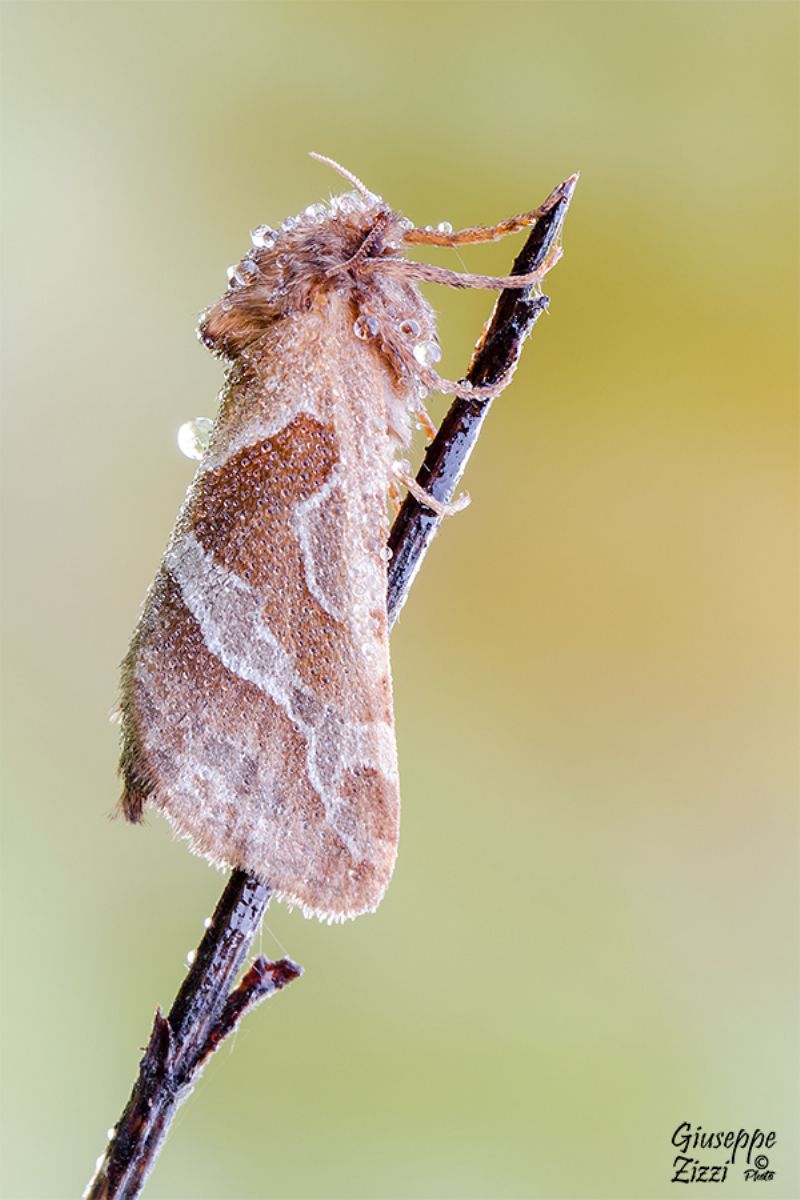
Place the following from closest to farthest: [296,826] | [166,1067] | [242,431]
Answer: [166,1067] < [296,826] < [242,431]

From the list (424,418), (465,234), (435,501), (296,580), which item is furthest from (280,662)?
(465,234)

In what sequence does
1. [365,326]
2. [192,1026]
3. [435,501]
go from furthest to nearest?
1. [365,326]
2. [435,501]
3. [192,1026]

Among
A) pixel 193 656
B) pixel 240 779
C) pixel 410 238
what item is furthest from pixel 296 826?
pixel 410 238

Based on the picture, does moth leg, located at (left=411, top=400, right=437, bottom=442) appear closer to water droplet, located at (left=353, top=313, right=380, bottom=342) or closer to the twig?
water droplet, located at (left=353, top=313, right=380, bottom=342)

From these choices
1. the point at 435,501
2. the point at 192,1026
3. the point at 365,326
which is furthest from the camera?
the point at 365,326

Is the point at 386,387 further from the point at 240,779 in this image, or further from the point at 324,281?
the point at 240,779

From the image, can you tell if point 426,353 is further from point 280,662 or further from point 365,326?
point 280,662

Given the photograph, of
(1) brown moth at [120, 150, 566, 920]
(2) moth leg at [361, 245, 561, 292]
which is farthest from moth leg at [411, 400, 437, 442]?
(2) moth leg at [361, 245, 561, 292]
